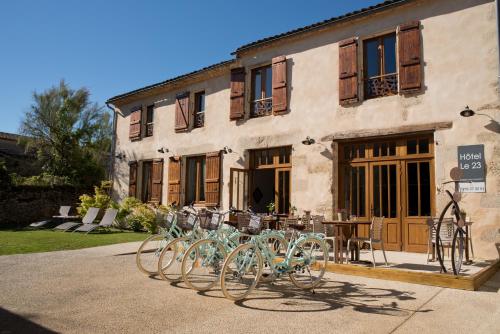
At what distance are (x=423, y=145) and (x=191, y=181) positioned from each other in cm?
736

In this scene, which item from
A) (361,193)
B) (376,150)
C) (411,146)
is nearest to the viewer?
(411,146)

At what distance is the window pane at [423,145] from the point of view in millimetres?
7738

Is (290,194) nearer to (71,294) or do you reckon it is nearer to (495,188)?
(495,188)

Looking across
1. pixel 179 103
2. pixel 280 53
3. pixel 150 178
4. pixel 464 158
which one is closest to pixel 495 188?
pixel 464 158

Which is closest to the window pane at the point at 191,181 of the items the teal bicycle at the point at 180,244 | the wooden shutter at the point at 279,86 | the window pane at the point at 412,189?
the wooden shutter at the point at 279,86

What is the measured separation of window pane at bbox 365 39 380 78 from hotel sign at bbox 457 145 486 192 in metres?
2.58

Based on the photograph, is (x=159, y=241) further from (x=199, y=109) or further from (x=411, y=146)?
(x=199, y=109)

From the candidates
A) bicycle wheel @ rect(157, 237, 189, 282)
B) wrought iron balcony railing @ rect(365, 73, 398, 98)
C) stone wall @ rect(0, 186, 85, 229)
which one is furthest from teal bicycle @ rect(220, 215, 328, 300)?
stone wall @ rect(0, 186, 85, 229)

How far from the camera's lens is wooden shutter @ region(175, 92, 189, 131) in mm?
12570

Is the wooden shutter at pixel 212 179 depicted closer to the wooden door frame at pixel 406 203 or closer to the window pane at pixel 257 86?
the window pane at pixel 257 86

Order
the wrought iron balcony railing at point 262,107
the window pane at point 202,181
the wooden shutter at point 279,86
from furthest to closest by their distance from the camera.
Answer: the window pane at point 202,181, the wrought iron balcony railing at point 262,107, the wooden shutter at point 279,86

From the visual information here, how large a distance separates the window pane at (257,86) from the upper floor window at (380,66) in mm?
3143

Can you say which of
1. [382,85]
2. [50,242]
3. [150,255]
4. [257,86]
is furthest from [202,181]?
[382,85]

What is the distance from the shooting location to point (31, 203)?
1529 cm
